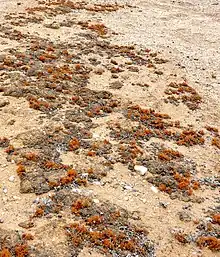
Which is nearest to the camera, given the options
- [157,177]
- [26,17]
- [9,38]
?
[157,177]

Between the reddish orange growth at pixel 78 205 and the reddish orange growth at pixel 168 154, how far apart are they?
18.7 ft

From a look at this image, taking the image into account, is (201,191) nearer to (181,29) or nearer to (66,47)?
(66,47)

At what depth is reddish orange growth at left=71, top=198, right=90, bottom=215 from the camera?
1575cm

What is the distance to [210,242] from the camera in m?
15.5

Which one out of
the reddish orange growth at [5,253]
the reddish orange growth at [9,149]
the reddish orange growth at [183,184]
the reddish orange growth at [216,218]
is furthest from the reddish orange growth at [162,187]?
the reddish orange growth at [5,253]

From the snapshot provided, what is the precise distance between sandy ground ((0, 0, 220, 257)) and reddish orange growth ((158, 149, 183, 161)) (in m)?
0.63

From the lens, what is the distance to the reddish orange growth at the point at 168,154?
66.6 ft

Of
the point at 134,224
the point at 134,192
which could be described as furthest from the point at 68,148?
the point at 134,224

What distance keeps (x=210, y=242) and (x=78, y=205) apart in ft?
17.9

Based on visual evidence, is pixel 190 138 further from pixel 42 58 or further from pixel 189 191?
pixel 42 58

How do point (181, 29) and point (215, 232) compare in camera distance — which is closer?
point (215, 232)

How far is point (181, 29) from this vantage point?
1762 inches

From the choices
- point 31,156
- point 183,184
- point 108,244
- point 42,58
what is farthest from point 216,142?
point 42,58

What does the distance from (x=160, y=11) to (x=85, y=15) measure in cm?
1203
